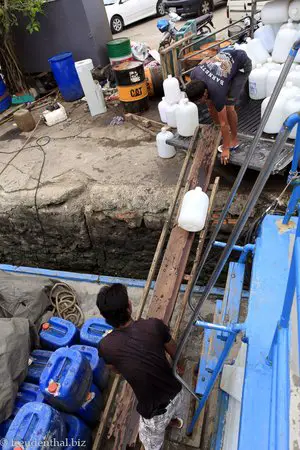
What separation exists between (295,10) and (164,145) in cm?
277

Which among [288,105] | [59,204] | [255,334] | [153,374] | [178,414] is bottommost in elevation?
[178,414]

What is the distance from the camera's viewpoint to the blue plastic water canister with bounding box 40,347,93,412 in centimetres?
299

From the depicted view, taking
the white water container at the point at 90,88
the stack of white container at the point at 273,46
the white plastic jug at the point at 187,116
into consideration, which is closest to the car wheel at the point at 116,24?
the white water container at the point at 90,88

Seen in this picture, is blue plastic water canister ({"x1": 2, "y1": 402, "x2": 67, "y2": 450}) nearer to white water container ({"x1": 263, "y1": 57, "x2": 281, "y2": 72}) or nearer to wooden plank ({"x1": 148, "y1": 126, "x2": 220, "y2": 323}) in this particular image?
wooden plank ({"x1": 148, "y1": 126, "x2": 220, "y2": 323})

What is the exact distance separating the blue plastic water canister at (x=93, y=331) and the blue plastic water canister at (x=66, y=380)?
49 cm

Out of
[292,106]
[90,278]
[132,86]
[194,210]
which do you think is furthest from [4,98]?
[292,106]

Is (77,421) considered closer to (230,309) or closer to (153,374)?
(153,374)

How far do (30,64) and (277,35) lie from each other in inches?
270

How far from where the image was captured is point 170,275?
3.57m

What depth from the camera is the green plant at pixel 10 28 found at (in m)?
7.31

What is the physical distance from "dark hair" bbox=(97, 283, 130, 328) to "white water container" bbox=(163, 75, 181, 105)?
3812mm

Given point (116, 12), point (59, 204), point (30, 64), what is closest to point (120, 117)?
point (59, 204)

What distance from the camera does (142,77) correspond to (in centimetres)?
631

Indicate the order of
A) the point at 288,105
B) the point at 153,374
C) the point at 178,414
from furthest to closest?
the point at 288,105 → the point at 178,414 → the point at 153,374
